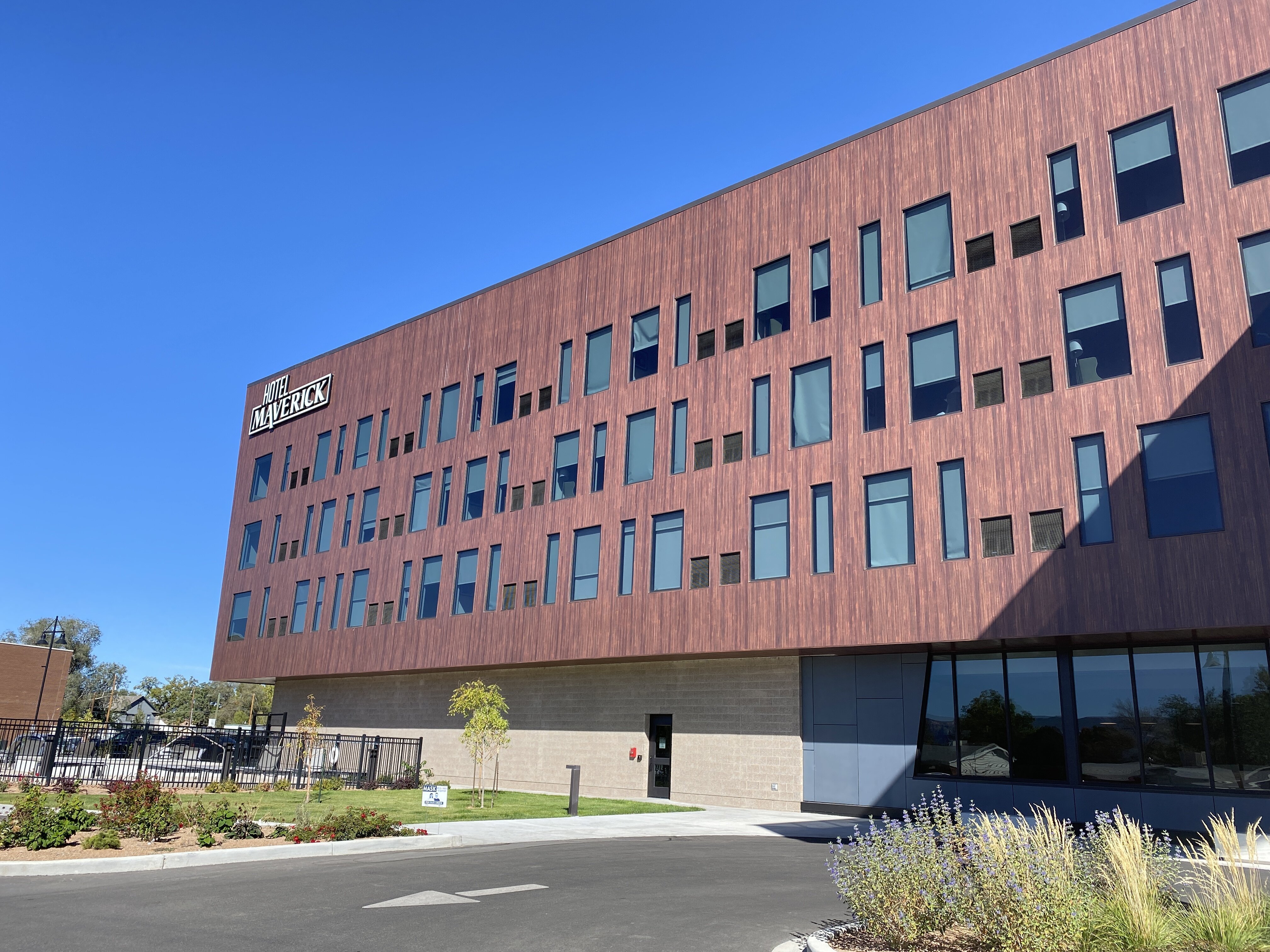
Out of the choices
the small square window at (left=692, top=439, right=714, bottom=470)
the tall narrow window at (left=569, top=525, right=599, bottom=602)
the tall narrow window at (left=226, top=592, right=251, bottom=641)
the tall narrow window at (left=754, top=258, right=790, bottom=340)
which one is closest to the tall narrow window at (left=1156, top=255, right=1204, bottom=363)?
the tall narrow window at (left=754, top=258, right=790, bottom=340)

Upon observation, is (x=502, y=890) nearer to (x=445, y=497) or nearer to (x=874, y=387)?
(x=874, y=387)

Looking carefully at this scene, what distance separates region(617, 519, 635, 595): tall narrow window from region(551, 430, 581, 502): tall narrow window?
3119 millimetres

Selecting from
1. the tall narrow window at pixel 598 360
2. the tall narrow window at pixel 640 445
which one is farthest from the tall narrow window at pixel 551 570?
the tall narrow window at pixel 598 360

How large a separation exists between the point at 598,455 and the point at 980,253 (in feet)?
46.3

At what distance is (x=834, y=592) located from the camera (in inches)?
1016

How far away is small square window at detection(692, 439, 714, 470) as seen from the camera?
2984cm

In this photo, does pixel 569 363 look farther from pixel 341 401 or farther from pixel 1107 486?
pixel 1107 486

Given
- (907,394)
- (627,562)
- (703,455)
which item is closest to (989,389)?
(907,394)

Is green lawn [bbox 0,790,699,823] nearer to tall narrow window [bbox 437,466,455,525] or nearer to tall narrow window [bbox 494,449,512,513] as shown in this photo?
tall narrow window [bbox 494,449,512,513]

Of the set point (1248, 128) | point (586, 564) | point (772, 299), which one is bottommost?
point (586, 564)

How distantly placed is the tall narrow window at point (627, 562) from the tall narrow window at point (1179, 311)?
1622 cm

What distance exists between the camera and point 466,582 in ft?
121

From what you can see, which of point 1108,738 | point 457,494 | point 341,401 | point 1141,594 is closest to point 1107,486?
point 1141,594

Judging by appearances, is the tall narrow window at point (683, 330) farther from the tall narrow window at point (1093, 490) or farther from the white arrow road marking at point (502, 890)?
the white arrow road marking at point (502, 890)
